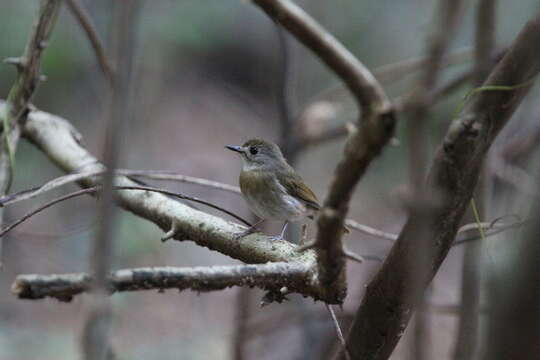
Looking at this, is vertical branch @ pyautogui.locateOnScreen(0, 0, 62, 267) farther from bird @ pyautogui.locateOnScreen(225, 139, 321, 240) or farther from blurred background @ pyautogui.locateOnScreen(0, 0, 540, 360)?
blurred background @ pyautogui.locateOnScreen(0, 0, 540, 360)

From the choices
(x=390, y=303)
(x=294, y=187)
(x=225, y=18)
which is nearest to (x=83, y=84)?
(x=225, y=18)

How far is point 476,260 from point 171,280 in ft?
2.93

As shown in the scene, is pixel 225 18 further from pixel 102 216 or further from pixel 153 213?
pixel 102 216

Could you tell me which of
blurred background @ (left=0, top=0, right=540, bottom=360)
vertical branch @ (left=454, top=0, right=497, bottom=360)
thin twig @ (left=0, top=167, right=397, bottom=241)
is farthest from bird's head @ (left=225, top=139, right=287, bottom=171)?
vertical branch @ (left=454, top=0, right=497, bottom=360)

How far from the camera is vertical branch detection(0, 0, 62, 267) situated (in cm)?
306

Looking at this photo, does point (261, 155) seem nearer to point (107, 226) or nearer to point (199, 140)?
point (107, 226)

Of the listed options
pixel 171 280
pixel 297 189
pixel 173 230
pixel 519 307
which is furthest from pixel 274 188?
pixel 519 307

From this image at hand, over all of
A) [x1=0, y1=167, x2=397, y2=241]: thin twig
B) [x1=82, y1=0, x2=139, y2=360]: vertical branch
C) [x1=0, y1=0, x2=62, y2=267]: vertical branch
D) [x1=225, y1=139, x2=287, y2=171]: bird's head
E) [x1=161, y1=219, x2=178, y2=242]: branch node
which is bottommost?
[x1=82, y1=0, x2=139, y2=360]: vertical branch

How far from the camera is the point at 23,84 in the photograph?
321cm

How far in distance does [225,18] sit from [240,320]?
7918 mm

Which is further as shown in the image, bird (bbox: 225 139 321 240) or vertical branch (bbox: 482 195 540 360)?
bird (bbox: 225 139 321 240)

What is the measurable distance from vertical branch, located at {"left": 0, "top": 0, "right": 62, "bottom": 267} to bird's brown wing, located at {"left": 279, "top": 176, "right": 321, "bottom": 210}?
1691mm

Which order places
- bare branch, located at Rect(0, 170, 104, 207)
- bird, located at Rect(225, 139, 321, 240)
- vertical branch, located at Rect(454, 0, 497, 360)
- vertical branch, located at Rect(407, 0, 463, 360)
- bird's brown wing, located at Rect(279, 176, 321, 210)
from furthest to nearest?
bird's brown wing, located at Rect(279, 176, 321, 210) < bird, located at Rect(225, 139, 321, 240) < bare branch, located at Rect(0, 170, 104, 207) < vertical branch, located at Rect(454, 0, 497, 360) < vertical branch, located at Rect(407, 0, 463, 360)

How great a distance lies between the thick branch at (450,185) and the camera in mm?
1448
